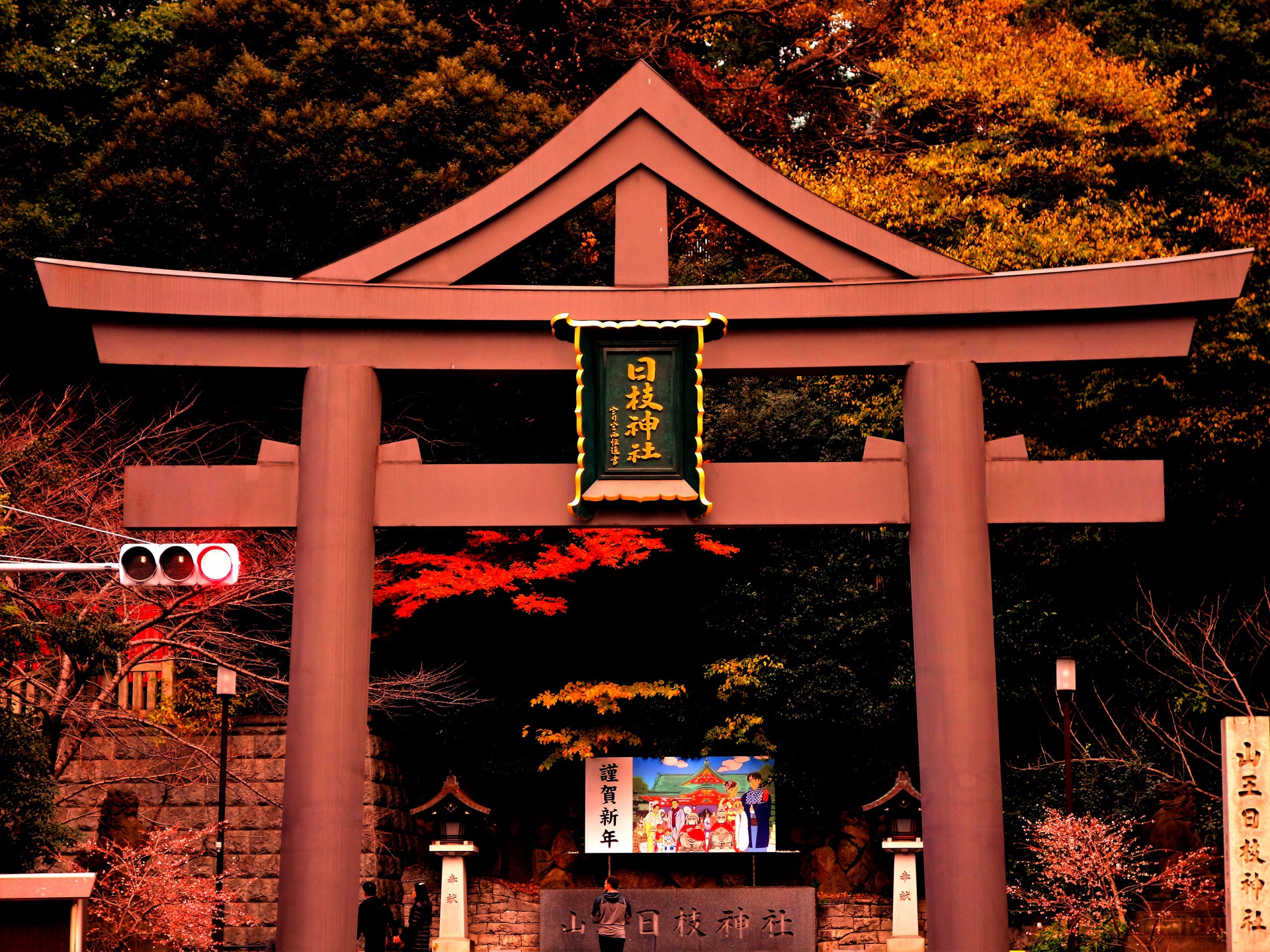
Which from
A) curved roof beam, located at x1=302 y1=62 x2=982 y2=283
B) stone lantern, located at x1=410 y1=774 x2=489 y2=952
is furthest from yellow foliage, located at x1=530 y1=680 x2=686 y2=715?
curved roof beam, located at x1=302 y1=62 x2=982 y2=283

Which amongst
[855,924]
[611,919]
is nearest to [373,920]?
[611,919]

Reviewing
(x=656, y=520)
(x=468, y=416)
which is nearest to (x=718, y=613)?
(x=468, y=416)

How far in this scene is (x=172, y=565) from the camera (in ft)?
36.1

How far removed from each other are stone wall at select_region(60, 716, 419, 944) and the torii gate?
35.5ft

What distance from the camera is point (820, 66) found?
2822cm

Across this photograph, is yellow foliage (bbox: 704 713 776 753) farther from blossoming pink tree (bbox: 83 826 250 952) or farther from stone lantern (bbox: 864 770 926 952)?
blossoming pink tree (bbox: 83 826 250 952)

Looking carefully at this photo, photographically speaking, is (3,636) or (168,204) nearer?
(3,636)

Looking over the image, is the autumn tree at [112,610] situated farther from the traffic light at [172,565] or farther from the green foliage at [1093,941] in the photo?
the green foliage at [1093,941]

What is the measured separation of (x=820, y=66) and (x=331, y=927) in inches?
869

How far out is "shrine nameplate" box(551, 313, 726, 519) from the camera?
11.3m

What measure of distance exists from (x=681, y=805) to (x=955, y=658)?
1278 centimetres

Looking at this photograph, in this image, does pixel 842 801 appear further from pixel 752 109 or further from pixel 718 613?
pixel 752 109

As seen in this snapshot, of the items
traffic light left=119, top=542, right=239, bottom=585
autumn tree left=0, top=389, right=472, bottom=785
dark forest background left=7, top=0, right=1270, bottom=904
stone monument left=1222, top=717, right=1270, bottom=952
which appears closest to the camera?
stone monument left=1222, top=717, right=1270, bottom=952

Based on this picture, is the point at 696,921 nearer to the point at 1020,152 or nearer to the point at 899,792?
the point at 899,792
